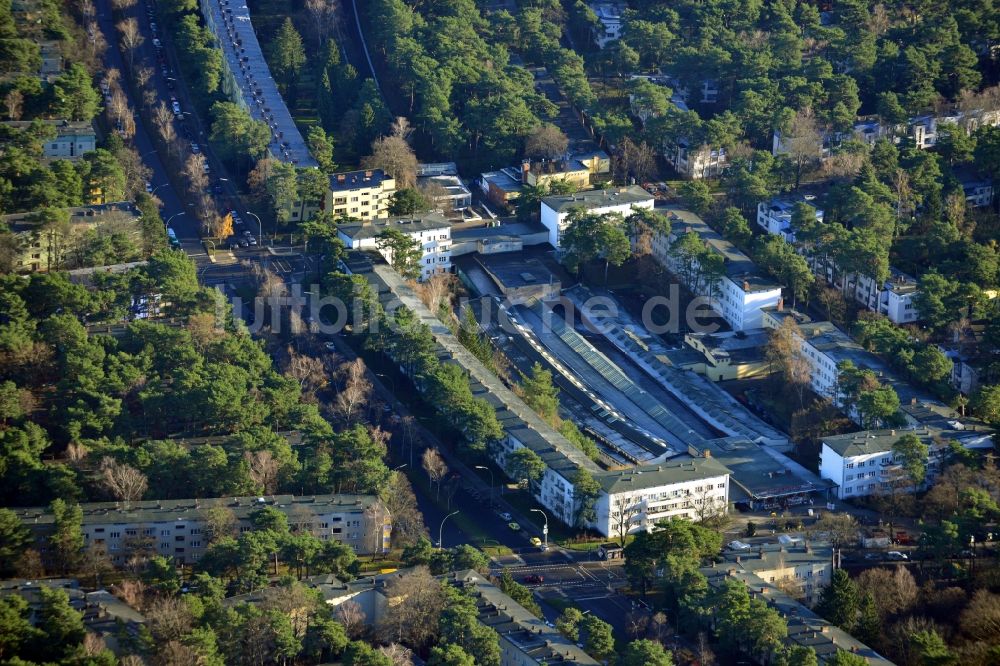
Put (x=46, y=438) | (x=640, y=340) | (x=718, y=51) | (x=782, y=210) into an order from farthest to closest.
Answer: (x=718, y=51) → (x=782, y=210) → (x=640, y=340) → (x=46, y=438)

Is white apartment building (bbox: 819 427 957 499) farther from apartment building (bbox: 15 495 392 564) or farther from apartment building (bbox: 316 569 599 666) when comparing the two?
apartment building (bbox: 15 495 392 564)

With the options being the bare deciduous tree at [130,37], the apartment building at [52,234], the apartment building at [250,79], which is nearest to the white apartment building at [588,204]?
the apartment building at [250,79]

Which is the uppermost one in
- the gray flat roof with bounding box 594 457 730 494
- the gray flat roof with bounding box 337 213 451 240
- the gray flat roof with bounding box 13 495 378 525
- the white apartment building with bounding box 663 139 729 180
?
the white apartment building with bounding box 663 139 729 180

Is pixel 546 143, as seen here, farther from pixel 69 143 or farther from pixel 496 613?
pixel 496 613

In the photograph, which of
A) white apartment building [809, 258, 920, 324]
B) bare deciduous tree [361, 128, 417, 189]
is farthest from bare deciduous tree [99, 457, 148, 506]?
white apartment building [809, 258, 920, 324]

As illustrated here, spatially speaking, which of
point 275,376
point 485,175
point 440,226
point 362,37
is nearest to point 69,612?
point 275,376

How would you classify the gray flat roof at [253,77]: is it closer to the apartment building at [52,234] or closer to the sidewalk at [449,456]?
the apartment building at [52,234]

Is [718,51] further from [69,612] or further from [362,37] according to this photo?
[69,612]

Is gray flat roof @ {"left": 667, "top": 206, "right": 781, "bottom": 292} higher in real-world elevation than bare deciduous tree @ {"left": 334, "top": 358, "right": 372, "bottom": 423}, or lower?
higher
